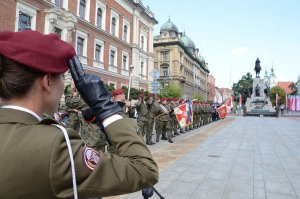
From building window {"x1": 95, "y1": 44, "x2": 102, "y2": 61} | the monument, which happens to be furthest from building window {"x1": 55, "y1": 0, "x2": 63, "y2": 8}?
the monument

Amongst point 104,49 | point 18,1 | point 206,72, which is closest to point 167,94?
point 104,49

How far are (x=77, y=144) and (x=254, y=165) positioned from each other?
690 centimetres

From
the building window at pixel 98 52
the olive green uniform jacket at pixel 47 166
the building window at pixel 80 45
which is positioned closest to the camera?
the olive green uniform jacket at pixel 47 166

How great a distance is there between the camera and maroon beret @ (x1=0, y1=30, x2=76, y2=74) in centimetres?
109

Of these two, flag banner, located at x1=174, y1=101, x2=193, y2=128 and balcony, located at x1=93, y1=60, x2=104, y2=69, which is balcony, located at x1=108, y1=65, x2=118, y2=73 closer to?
balcony, located at x1=93, y1=60, x2=104, y2=69

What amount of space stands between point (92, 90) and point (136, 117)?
11.6 metres

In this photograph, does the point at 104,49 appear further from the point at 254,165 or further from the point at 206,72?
the point at 206,72

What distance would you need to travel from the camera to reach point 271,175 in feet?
20.7

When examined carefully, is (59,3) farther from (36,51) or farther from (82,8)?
(36,51)

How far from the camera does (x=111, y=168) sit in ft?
3.66

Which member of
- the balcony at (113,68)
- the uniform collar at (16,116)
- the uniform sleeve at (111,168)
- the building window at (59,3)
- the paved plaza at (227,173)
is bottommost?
the paved plaza at (227,173)

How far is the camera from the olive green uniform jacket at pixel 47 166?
100cm

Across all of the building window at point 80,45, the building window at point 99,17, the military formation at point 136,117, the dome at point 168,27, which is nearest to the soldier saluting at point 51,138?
the military formation at point 136,117

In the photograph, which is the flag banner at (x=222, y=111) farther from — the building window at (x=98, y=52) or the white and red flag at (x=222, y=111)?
the building window at (x=98, y=52)
